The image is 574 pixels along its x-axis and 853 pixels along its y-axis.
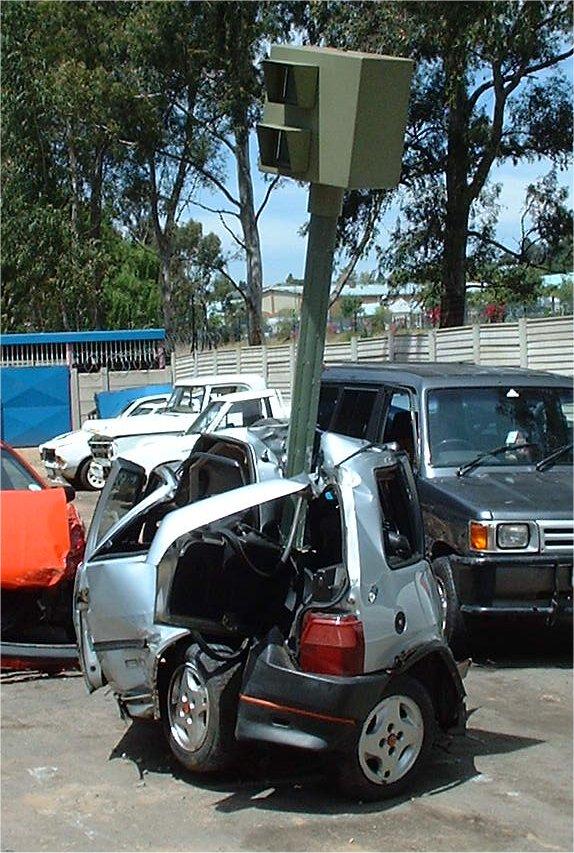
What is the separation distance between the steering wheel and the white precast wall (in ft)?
13.3

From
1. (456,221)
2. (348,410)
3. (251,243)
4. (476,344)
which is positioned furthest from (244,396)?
(251,243)

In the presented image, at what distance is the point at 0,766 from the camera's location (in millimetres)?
6039

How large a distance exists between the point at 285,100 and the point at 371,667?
8.54ft

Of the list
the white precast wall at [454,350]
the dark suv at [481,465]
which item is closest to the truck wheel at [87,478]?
the white precast wall at [454,350]

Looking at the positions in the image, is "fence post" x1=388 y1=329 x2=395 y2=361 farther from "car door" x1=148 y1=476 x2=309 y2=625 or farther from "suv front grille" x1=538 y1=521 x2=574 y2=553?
"car door" x1=148 y1=476 x2=309 y2=625

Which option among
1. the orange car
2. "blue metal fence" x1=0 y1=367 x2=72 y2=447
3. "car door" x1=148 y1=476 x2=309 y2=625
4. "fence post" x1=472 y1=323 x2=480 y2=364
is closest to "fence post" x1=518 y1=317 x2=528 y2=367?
"fence post" x1=472 y1=323 x2=480 y2=364

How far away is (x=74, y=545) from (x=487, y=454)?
10.3 ft

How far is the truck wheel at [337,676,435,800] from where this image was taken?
17.7 feet

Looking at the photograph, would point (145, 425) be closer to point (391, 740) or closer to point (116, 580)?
point (116, 580)

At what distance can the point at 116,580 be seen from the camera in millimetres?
5977

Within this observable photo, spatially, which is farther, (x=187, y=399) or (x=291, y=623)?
(x=187, y=399)

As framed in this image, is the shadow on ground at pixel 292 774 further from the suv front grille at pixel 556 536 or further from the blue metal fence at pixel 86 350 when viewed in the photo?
the blue metal fence at pixel 86 350

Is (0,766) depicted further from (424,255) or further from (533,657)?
(424,255)

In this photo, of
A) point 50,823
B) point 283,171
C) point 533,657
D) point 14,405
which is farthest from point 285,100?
point 14,405
